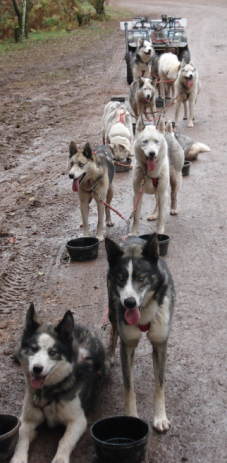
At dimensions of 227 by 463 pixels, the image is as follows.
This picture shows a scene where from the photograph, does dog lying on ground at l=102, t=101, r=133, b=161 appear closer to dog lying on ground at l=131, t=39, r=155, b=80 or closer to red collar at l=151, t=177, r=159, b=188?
red collar at l=151, t=177, r=159, b=188

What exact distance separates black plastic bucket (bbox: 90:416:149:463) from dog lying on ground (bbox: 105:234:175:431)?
0.21 m

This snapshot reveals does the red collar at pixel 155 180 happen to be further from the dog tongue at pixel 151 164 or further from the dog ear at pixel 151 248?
the dog ear at pixel 151 248

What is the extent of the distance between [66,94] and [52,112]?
2.08m

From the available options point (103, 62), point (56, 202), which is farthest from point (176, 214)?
point (103, 62)

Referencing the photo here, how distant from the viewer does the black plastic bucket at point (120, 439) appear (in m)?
Answer: 3.60

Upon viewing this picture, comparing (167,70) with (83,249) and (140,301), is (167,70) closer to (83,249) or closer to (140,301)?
(83,249)

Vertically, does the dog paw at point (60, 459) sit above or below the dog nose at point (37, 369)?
below

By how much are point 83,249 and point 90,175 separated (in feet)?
2.80

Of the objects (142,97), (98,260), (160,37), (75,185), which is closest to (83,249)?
(98,260)

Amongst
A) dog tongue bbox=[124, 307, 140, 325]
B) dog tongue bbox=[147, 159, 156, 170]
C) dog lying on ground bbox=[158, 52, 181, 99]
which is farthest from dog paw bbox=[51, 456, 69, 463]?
dog lying on ground bbox=[158, 52, 181, 99]

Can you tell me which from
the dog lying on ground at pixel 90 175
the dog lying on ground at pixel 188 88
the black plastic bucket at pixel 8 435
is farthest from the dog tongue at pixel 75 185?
the dog lying on ground at pixel 188 88

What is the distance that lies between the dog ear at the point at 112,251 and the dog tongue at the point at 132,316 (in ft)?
0.97

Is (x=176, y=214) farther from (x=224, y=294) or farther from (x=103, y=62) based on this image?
(x=103, y=62)

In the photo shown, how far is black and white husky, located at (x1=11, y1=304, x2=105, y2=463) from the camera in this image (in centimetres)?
378
